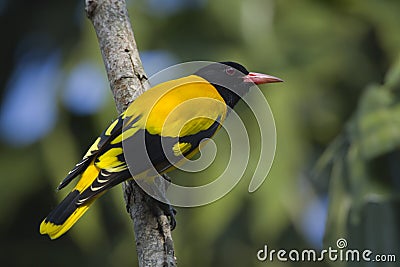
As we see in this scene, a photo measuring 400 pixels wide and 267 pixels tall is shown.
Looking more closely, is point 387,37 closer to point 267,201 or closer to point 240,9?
point 240,9

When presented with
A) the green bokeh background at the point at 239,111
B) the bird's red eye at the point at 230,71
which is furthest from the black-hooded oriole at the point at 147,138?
the green bokeh background at the point at 239,111

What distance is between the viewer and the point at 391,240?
4.02 meters

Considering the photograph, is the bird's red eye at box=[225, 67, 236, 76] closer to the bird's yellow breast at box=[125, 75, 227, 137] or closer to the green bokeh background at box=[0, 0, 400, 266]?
the bird's yellow breast at box=[125, 75, 227, 137]

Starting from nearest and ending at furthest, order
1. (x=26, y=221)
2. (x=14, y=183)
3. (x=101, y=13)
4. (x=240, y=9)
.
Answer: (x=101, y=13) < (x=240, y=9) < (x=14, y=183) < (x=26, y=221)

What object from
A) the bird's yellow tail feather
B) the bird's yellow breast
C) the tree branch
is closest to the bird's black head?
the bird's yellow breast

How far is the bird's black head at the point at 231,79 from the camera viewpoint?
13.3 ft

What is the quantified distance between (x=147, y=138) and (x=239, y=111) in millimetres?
2751

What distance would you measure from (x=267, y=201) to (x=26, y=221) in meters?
3.53

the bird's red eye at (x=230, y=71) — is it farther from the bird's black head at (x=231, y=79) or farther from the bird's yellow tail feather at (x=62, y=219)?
the bird's yellow tail feather at (x=62, y=219)

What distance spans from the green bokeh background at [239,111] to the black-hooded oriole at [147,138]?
202 centimetres

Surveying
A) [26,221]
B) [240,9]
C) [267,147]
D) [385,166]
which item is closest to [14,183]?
[26,221]

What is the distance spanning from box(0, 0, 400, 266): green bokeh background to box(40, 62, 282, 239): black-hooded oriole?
202cm

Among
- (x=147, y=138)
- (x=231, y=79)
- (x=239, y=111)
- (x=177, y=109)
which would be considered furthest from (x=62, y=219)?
(x=239, y=111)

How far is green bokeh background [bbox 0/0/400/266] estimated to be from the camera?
20.8 feet
